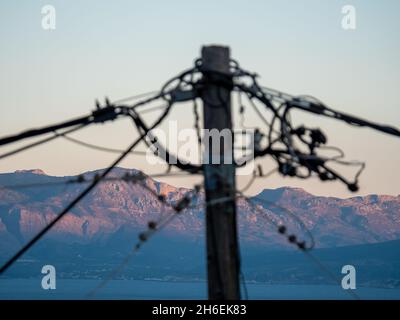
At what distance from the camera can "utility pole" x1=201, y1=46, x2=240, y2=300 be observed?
36.0 ft

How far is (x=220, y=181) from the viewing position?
36.3 feet

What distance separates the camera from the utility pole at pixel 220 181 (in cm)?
1097
